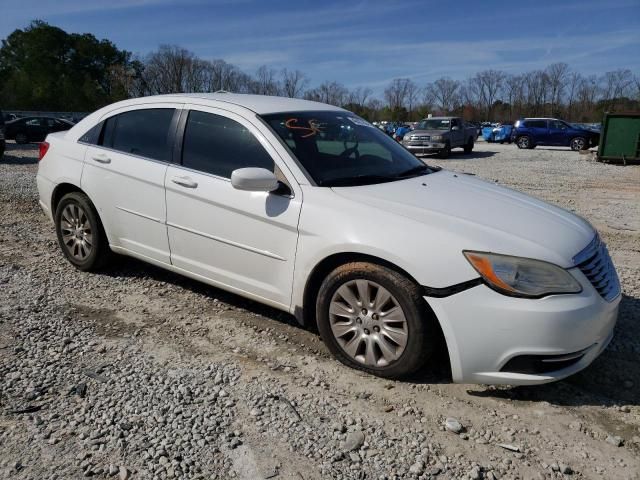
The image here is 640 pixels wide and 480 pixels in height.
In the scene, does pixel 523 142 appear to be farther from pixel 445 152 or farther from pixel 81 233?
pixel 81 233

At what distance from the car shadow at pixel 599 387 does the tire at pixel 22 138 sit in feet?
86.5

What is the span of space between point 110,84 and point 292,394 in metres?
74.6

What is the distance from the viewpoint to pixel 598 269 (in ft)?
9.72

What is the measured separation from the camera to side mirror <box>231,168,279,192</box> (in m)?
3.20

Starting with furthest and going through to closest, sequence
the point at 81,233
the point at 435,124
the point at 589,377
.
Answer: the point at 435,124
the point at 81,233
the point at 589,377

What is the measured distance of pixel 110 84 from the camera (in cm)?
6844

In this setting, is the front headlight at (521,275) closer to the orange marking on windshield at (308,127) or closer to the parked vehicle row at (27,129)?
the orange marking on windshield at (308,127)

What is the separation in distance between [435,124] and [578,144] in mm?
9718

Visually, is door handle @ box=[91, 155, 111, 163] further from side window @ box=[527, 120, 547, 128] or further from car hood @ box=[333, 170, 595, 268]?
side window @ box=[527, 120, 547, 128]

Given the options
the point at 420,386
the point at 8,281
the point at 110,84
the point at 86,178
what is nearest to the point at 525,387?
the point at 420,386

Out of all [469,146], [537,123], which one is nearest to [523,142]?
[537,123]

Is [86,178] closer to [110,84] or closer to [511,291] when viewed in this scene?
[511,291]

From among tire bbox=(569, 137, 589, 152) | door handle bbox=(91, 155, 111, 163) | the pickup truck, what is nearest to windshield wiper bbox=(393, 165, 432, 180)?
door handle bbox=(91, 155, 111, 163)

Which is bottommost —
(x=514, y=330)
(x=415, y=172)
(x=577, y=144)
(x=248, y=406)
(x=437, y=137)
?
(x=248, y=406)
